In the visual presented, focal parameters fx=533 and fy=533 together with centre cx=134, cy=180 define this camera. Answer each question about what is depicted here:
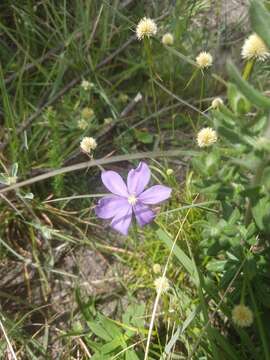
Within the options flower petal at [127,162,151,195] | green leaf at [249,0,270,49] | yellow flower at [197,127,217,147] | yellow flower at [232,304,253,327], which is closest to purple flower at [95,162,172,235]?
flower petal at [127,162,151,195]

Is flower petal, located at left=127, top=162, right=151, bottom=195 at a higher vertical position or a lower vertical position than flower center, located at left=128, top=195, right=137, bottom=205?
higher

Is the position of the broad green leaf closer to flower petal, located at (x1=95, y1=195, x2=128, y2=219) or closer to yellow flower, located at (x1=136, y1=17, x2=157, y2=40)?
flower petal, located at (x1=95, y1=195, x2=128, y2=219)

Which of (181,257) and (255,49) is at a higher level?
(255,49)

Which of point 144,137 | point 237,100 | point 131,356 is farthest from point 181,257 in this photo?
point 144,137

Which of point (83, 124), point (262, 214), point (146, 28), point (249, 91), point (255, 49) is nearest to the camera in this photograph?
point (249, 91)

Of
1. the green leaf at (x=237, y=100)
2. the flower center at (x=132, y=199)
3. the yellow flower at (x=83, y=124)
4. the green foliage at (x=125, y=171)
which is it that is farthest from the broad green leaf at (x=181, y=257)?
the yellow flower at (x=83, y=124)

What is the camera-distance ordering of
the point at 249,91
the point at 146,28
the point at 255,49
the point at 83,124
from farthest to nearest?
the point at 83,124 → the point at 146,28 → the point at 255,49 → the point at 249,91

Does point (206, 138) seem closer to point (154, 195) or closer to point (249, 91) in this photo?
point (154, 195)
